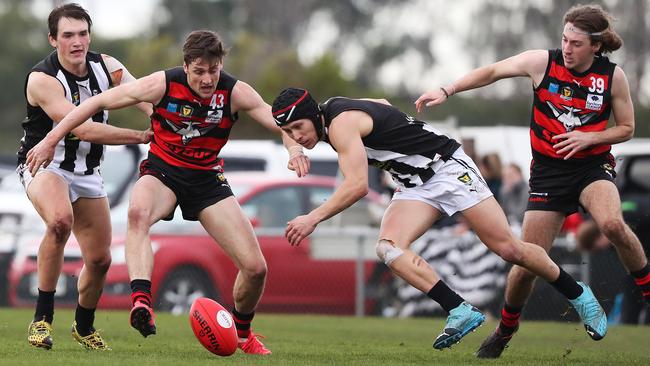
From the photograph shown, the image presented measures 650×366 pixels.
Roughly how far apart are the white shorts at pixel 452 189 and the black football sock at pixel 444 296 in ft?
1.73

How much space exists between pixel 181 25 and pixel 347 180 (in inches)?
1745

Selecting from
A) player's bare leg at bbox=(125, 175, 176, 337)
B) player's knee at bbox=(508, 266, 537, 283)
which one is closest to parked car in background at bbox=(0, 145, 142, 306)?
player's bare leg at bbox=(125, 175, 176, 337)

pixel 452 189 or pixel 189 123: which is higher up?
pixel 189 123

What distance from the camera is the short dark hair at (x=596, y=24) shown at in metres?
9.27

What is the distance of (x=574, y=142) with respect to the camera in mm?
9156

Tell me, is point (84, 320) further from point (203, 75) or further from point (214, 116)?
point (203, 75)

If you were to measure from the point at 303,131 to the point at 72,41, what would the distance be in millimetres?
1887

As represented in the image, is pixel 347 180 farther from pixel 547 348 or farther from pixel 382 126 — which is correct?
pixel 547 348

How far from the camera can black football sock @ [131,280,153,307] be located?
837 cm

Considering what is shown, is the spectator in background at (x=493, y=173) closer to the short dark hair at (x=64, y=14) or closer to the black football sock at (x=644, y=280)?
the black football sock at (x=644, y=280)

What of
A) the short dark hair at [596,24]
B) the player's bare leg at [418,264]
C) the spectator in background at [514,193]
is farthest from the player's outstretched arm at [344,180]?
the spectator in background at [514,193]

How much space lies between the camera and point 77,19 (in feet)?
30.6

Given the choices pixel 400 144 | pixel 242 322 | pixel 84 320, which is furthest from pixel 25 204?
pixel 400 144

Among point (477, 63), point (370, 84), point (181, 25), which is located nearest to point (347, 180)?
point (477, 63)
